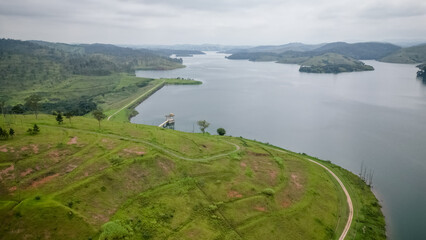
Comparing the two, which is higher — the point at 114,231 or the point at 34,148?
the point at 34,148

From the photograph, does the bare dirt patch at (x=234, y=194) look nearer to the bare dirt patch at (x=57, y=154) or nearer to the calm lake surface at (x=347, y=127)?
the calm lake surface at (x=347, y=127)

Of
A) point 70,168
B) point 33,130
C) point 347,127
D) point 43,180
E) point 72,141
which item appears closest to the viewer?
point 43,180

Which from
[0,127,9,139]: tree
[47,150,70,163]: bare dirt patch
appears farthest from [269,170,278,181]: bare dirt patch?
[0,127,9,139]: tree

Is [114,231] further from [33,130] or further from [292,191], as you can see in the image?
[33,130]

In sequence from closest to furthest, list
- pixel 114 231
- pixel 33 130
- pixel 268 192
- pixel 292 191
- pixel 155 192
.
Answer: pixel 114 231 < pixel 155 192 < pixel 268 192 < pixel 292 191 < pixel 33 130

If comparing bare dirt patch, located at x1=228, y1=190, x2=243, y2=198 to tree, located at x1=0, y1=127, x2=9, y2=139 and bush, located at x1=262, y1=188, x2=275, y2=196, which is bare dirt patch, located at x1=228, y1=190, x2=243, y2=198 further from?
tree, located at x1=0, y1=127, x2=9, y2=139

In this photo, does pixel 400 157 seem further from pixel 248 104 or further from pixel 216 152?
pixel 248 104

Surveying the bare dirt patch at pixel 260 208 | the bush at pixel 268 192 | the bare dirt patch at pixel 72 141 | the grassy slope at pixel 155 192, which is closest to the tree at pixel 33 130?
the grassy slope at pixel 155 192

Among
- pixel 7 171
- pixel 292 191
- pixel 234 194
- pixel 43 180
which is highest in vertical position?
pixel 7 171

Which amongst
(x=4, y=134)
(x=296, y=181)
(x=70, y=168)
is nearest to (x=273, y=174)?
(x=296, y=181)
